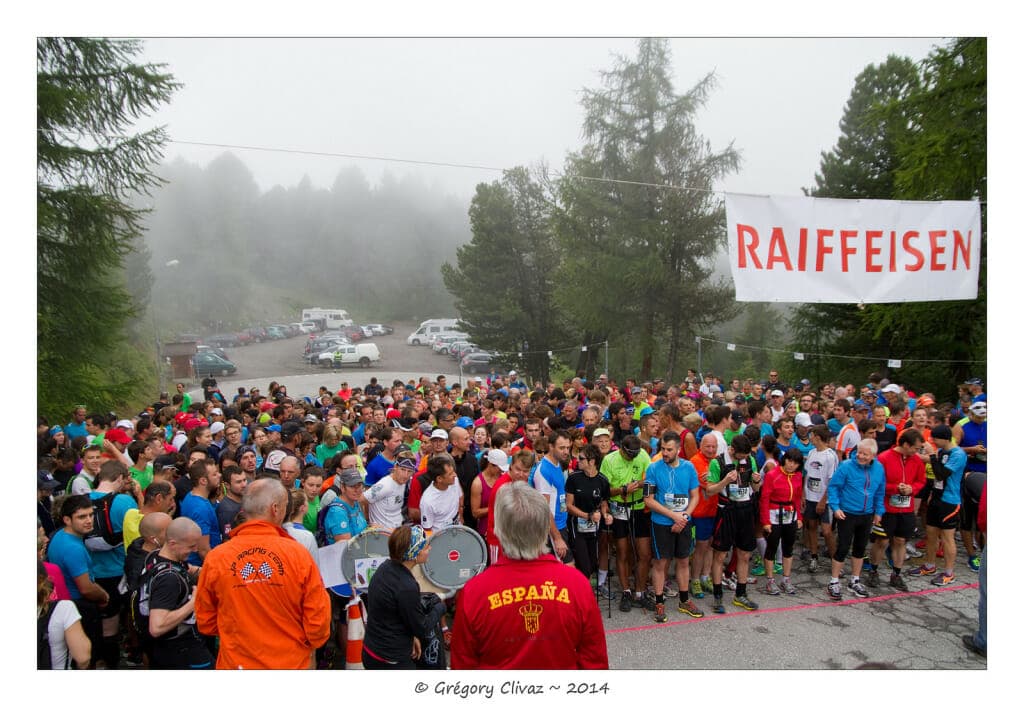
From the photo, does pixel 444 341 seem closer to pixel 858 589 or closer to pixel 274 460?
pixel 274 460

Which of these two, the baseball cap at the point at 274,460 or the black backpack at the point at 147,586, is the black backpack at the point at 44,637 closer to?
the black backpack at the point at 147,586

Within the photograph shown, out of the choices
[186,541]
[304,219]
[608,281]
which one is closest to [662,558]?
[186,541]

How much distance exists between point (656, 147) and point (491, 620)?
84.1 feet

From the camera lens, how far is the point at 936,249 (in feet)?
18.8

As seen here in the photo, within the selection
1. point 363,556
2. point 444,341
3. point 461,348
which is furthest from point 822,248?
point 444,341

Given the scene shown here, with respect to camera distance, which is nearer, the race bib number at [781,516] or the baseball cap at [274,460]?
the race bib number at [781,516]

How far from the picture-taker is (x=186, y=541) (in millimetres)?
3506

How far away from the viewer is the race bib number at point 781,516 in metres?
5.88

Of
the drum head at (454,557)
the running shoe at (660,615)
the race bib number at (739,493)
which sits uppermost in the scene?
the race bib number at (739,493)

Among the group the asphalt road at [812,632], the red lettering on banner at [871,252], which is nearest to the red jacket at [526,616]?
the asphalt road at [812,632]

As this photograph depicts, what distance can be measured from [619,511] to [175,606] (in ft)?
13.0

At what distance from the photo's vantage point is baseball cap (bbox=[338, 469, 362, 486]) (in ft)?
15.2

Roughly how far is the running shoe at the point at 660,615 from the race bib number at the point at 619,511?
84 centimetres

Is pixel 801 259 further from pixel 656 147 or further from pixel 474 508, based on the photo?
pixel 656 147
